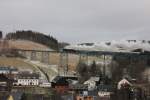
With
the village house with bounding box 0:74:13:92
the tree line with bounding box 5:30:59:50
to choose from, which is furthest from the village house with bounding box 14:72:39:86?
the tree line with bounding box 5:30:59:50

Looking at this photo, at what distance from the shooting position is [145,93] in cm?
3250

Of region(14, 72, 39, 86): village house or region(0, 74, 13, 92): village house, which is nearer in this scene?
region(0, 74, 13, 92): village house

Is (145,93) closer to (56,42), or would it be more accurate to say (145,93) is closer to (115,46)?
(115,46)

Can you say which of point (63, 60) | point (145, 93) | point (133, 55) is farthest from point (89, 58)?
point (145, 93)

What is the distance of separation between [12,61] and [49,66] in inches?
136

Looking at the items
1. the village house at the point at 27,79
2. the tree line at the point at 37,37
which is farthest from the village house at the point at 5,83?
the tree line at the point at 37,37

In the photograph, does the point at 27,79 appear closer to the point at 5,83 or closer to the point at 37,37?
the point at 5,83

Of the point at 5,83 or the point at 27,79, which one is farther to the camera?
the point at 27,79

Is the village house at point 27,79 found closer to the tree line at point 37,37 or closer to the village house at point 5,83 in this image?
the village house at point 5,83

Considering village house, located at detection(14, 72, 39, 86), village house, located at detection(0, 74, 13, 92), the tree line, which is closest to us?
village house, located at detection(0, 74, 13, 92)

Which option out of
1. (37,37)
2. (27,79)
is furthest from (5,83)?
(37,37)

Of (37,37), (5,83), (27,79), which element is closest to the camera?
(5,83)

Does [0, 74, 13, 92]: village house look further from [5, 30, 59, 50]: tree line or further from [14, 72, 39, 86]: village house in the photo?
[5, 30, 59, 50]: tree line

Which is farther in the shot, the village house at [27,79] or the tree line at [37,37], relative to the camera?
the tree line at [37,37]
